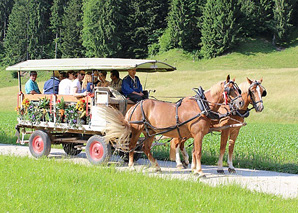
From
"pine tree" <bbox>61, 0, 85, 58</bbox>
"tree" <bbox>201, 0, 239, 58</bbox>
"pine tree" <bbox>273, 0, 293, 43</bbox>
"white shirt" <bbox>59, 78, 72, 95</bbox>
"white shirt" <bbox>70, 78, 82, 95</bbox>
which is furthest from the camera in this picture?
"pine tree" <bbox>61, 0, 85, 58</bbox>

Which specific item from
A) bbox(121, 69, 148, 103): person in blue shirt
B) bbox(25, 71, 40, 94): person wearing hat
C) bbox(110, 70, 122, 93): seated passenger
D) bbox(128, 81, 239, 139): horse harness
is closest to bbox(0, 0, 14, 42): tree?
A: bbox(25, 71, 40, 94): person wearing hat

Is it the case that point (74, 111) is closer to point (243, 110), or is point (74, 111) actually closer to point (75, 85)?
point (75, 85)

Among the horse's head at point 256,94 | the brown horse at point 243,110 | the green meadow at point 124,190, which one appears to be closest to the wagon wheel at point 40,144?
the green meadow at point 124,190

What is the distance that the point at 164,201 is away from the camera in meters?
6.76

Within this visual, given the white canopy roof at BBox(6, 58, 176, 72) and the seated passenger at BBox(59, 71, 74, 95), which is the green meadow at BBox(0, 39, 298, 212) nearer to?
the white canopy roof at BBox(6, 58, 176, 72)

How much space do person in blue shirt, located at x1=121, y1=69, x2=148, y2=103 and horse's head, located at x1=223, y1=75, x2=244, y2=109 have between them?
2.48 metres

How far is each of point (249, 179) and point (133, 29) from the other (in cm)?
6997

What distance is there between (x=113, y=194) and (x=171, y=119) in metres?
3.57

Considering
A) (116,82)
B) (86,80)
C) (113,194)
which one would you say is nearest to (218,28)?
(116,82)

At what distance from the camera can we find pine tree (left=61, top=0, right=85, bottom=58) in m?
78.9

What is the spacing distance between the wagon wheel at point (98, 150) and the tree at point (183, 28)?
57283 mm

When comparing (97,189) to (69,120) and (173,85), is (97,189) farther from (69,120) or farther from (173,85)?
(173,85)

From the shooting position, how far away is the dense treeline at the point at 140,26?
65812mm

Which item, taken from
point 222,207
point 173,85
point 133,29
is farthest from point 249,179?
point 133,29
